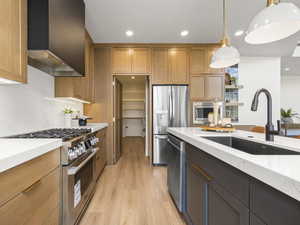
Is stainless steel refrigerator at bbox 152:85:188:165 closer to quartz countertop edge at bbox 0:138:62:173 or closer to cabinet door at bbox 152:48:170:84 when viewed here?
cabinet door at bbox 152:48:170:84

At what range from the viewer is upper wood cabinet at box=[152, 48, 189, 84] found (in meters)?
3.79

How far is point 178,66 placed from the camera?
3.83 meters

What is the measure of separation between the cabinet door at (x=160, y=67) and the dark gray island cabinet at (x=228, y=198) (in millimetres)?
2457

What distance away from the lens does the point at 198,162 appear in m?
1.35

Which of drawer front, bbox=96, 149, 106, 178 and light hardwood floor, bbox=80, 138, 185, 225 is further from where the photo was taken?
drawer front, bbox=96, 149, 106, 178

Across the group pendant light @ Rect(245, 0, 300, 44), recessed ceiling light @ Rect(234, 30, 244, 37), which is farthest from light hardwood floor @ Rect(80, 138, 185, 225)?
recessed ceiling light @ Rect(234, 30, 244, 37)

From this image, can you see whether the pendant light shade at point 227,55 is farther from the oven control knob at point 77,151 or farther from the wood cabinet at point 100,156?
the wood cabinet at point 100,156

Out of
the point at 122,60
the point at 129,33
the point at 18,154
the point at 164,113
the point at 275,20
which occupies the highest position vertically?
the point at 129,33

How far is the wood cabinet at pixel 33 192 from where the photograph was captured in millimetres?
756

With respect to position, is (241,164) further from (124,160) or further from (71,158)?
(124,160)

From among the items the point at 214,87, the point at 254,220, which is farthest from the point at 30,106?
the point at 214,87

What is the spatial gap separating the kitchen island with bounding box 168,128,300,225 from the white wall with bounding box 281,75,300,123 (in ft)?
26.5

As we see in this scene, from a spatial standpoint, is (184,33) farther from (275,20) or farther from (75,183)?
(75,183)

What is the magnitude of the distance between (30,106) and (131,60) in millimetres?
2391
